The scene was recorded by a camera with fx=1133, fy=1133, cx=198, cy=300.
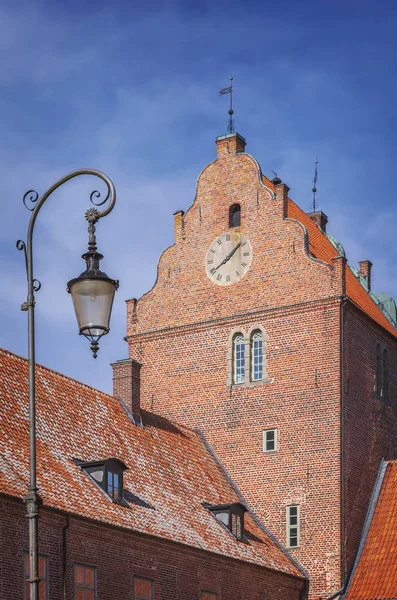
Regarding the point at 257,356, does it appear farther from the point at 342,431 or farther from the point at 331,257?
the point at 331,257

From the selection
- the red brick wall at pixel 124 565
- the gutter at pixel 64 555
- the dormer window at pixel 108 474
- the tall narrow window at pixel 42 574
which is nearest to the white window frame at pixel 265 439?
Answer: the red brick wall at pixel 124 565

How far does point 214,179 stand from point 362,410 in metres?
8.99

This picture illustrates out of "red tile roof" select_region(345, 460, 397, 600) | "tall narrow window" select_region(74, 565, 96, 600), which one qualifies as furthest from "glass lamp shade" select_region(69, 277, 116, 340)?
"red tile roof" select_region(345, 460, 397, 600)

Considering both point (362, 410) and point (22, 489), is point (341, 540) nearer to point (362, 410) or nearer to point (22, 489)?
point (362, 410)

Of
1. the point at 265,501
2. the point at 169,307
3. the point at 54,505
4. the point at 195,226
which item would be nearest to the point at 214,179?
the point at 195,226

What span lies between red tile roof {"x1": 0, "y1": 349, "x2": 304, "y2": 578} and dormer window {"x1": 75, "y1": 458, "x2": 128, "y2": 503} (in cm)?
19

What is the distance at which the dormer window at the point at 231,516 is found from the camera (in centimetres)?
3078

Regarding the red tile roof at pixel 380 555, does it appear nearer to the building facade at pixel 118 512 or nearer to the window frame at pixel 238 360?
the building facade at pixel 118 512

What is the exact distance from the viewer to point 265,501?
1335 inches

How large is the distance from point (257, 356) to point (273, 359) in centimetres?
69

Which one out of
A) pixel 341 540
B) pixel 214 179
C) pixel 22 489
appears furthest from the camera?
pixel 214 179

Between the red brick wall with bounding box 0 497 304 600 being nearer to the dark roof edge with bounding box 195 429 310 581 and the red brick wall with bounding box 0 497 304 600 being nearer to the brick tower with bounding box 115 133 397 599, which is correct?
the dark roof edge with bounding box 195 429 310 581

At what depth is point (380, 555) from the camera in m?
32.5

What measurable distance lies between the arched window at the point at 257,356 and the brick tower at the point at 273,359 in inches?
1.7
